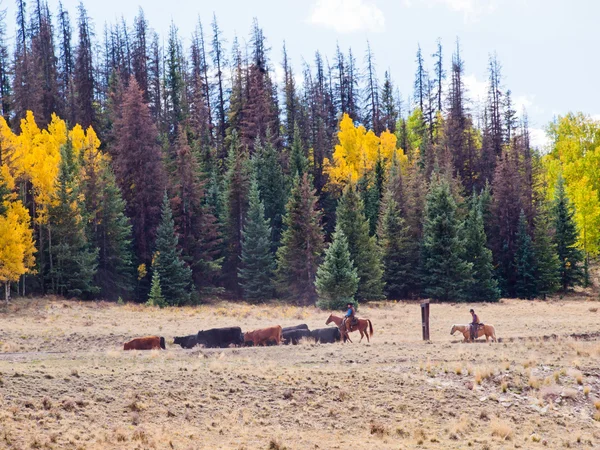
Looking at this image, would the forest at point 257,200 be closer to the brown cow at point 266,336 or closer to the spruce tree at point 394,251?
the spruce tree at point 394,251

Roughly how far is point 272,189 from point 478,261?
833 inches

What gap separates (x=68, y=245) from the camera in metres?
49.6

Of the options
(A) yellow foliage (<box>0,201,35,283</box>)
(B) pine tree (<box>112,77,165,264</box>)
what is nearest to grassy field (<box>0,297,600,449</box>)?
(A) yellow foliage (<box>0,201,35,283</box>)

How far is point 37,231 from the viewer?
5128cm

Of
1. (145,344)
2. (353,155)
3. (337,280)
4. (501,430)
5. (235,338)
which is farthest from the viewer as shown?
(353,155)

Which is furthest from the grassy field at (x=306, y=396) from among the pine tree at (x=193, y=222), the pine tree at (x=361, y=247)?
the pine tree at (x=193, y=222)

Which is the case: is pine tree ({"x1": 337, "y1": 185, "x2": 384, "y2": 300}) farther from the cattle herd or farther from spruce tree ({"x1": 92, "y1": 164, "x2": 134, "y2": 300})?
the cattle herd

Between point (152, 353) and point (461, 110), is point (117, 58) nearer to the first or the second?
point (461, 110)

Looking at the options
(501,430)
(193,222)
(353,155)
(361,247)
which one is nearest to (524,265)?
(361,247)

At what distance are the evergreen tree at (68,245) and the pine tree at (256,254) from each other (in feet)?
44.4

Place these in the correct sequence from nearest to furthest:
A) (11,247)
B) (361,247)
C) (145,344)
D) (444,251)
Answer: (145,344) → (11,247) → (361,247) → (444,251)

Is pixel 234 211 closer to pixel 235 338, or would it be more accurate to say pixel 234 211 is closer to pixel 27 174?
pixel 27 174

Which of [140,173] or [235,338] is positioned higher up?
[140,173]

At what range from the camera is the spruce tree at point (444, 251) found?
56.2 meters
